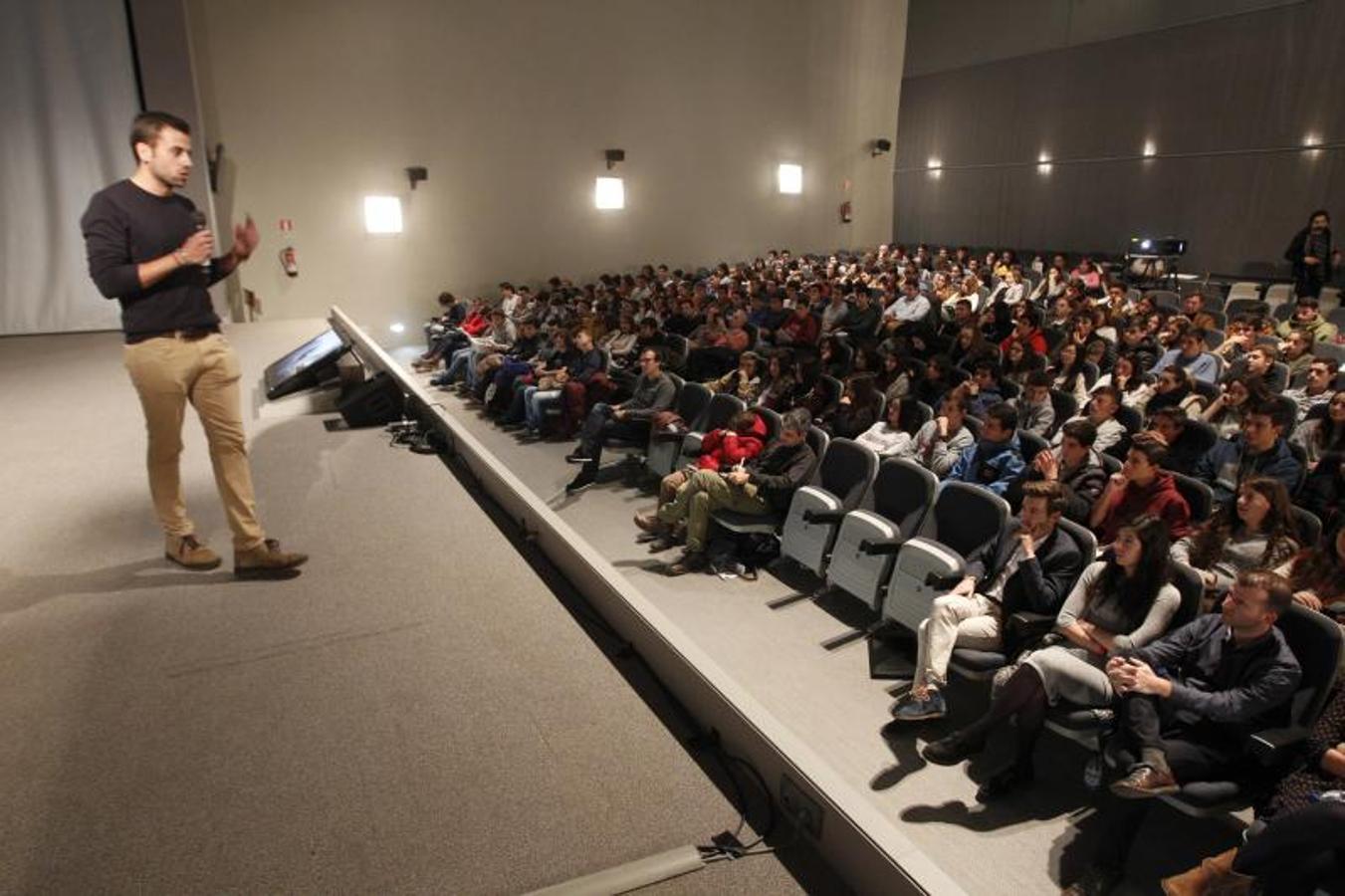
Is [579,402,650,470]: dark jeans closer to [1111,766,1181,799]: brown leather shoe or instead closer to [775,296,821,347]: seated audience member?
[775,296,821,347]: seated audience member

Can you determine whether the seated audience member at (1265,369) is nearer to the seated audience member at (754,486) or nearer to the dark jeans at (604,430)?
the seated audience member at (754,486)

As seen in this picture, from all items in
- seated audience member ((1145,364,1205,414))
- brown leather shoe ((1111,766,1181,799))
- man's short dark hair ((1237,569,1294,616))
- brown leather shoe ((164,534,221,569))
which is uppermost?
seated audience member ((1145,364,1205,414))

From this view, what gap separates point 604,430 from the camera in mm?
6367

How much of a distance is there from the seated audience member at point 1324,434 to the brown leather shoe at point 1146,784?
8.97 ft

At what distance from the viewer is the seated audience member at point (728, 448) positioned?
498 cm

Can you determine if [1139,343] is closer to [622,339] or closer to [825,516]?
[825,516]

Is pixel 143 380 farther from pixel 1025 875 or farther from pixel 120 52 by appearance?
pixel 120 52

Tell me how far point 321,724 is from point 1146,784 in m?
2.46

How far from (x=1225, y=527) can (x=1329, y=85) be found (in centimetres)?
1240

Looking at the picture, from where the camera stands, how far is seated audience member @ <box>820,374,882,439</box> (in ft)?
18.3

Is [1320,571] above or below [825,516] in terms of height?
above

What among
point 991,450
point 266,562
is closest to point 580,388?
point 991,450

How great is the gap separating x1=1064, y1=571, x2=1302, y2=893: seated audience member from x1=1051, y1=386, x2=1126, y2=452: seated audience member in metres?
2.30

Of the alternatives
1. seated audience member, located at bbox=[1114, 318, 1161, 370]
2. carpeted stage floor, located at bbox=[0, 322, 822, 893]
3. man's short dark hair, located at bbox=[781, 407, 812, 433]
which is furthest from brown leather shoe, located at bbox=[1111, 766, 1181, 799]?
seated audience member, located at bbox=[1114, 318, 1161, 370]
